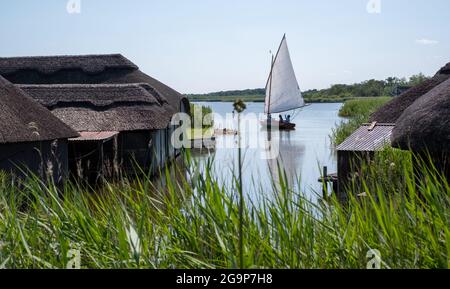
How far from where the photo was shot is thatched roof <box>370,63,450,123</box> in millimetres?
13820

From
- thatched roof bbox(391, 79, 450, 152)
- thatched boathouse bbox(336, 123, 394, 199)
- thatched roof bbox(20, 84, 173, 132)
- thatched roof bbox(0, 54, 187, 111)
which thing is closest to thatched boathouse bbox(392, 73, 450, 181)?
thatched roof bbox(391, 79, 450, 152)

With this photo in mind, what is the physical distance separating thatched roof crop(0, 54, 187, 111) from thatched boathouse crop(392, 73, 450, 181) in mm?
20268

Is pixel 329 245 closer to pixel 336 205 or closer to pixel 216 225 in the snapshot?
pixel 336 205

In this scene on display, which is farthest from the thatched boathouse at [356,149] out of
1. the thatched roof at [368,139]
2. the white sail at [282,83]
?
the white sail at [282,83]

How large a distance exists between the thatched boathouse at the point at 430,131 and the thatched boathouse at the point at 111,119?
10.4m

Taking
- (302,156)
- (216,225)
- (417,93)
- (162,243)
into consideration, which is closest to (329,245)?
(216,225)

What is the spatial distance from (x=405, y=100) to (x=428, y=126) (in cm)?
809

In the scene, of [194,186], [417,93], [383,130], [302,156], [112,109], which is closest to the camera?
[194,186]

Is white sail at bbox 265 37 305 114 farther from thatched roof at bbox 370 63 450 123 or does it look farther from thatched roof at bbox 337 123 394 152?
thatched roof at bbox 337 123 394 152

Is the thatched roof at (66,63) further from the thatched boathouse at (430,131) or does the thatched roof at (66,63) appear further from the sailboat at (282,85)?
the thatched boathouse at (430,131)

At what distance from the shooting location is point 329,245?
117 inches

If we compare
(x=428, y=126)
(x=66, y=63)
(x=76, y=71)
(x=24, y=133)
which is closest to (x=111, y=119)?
(x=24, y=133)

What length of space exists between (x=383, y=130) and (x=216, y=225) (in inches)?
391

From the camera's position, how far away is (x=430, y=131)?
6.16m
